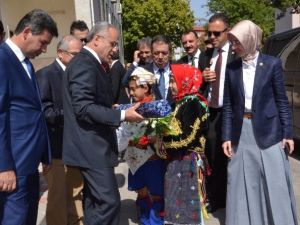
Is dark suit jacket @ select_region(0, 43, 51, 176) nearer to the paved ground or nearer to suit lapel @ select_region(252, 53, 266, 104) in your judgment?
suit lapel @ select_region(252, 53, 266, 104)

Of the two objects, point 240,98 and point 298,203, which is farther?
point 298,203

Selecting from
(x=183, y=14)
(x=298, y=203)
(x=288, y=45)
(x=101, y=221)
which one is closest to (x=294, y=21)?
(x=183, y=14)

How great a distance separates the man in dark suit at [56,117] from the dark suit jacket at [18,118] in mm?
717

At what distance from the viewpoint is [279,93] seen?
3443 mm

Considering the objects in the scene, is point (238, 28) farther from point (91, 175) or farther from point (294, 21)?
point (294, 21)

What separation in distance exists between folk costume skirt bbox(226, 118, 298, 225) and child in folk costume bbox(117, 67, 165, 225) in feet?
2.27

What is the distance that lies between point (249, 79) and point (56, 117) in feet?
5.34

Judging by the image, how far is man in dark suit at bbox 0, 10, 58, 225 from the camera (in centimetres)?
258

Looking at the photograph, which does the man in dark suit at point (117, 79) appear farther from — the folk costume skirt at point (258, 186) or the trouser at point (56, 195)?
the folk costume skirt at point (258, 186)

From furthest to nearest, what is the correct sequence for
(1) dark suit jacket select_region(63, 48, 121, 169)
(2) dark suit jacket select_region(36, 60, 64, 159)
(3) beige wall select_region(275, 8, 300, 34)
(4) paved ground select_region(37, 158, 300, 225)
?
1. (3) beige wall select_region(275, 8, 300, 34)
2. (4) paved ground select_region(37, 158, 300, 225)
3. (2) dark suit jacket select_region(36, 60, 64, 159)
4. (1) dark suit jacket select_region(63, 48, 121, 169)

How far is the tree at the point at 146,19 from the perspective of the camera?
123 ft

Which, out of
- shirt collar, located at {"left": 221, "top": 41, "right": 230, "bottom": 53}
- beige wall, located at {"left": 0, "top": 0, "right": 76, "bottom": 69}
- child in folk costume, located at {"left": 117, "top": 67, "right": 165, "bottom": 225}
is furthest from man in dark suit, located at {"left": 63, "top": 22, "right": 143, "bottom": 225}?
beige wall, located at {"left": 0, "top": 0, "right": 76, "bottom": 69}

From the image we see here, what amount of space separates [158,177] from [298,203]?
177 centimetres

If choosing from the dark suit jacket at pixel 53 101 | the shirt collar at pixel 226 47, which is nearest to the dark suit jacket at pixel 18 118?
the dark suit jacket at pixel 53 101
